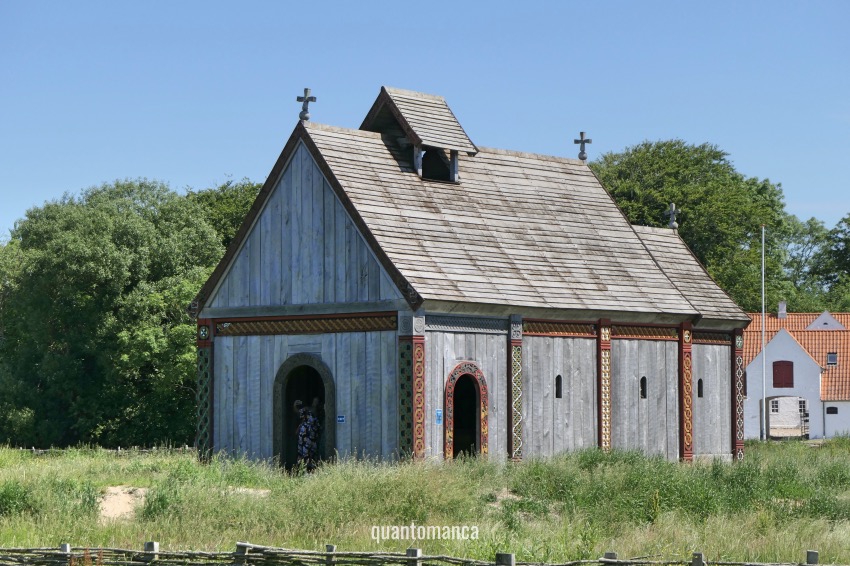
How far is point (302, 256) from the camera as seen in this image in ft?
101

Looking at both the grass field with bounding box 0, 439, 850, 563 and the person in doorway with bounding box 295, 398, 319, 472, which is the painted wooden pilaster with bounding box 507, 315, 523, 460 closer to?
the grass field with bounding box 0, 439, 850, 563

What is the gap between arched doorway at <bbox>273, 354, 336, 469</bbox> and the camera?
97.5ft

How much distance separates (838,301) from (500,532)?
78.8 metres

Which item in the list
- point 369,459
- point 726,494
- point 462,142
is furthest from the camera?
point 462,142

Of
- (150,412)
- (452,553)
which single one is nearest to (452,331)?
(452,553)

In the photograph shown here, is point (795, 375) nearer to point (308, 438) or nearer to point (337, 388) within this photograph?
point (308, 438)

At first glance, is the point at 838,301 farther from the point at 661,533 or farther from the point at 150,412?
the point at 661,533

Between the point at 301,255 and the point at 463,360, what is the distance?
→ 4300mm

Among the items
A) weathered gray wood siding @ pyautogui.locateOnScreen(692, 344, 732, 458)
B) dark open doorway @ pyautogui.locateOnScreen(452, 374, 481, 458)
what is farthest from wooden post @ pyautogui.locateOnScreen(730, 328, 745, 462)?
dark open doorway @ pyautogui.locateOnScreen(452, 374, 481, 458)

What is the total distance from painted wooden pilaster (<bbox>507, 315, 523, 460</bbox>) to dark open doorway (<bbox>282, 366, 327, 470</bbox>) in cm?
394

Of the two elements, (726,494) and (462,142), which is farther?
(462,142)

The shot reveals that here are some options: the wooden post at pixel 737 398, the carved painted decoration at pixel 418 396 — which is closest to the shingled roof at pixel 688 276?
the wooden post at pixel 737 398

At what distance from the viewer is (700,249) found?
7044cm

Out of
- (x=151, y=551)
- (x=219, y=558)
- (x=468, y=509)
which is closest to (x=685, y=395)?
(x=468, y=509)
